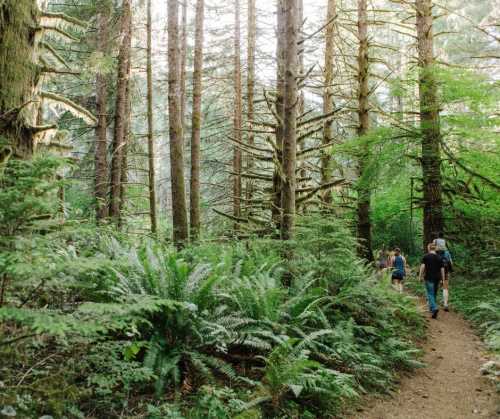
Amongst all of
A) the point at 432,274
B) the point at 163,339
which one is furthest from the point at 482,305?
the point at 163,339

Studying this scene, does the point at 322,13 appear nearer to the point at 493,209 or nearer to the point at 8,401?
the point at 493,209

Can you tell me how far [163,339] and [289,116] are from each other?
15.9 feet

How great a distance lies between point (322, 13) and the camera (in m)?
19.4

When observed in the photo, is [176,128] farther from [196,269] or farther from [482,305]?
[482,305]

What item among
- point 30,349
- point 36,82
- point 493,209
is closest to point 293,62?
point 36,82

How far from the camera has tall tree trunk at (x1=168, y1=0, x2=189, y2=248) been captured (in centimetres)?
1074

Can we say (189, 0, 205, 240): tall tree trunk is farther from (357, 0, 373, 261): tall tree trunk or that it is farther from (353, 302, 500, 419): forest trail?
(353, 302, 500, 419): forest trail

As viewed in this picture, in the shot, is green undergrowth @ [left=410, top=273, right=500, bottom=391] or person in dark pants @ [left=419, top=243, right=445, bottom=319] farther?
person in dark pants @ [left=419, top=243, right=445, bottom=319]

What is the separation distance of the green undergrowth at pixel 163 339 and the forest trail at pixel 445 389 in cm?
29

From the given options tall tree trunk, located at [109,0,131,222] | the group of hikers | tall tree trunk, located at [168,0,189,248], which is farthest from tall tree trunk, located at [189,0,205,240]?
the group of hikers

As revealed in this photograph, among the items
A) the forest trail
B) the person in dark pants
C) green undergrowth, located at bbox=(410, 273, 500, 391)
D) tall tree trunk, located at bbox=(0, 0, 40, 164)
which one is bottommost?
the forest trail

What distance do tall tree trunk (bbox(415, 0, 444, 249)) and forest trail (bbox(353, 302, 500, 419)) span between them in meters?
4.76

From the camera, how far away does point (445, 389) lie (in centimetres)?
629

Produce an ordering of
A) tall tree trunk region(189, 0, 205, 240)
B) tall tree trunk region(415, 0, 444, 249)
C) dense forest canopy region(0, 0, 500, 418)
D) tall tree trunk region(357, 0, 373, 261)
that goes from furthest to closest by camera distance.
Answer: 1. tall tree trunk region(189, 0, 205, 240)
2. tall tree trunk region(357, 0, 373, 261)
3. tall tree trunk region(415, 0, 444, 249)
4. dense forest canopy region(0, 0, 500, 418)
